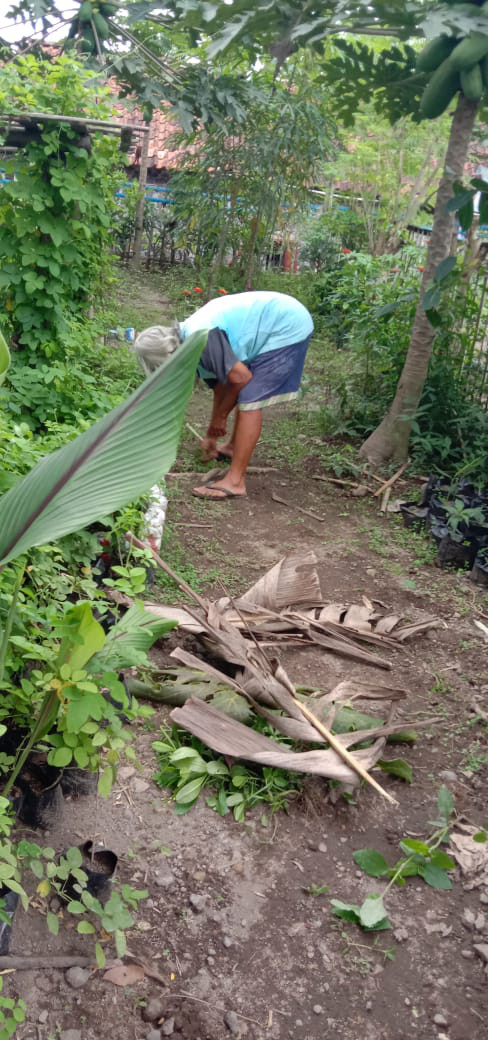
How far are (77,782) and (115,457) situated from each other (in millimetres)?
1428

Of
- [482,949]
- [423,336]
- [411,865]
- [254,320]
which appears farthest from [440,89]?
[482,949]

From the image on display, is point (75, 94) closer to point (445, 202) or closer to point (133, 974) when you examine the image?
point (445, 202)

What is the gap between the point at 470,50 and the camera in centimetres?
452

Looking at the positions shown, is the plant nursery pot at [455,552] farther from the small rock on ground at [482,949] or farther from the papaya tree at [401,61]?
the small rock on ground at [482,949]

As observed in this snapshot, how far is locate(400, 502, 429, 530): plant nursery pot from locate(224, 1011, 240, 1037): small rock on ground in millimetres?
3470

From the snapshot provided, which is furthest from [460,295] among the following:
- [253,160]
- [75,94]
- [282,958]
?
[282,958]

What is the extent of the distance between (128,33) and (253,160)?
3.09m

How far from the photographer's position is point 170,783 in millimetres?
2693

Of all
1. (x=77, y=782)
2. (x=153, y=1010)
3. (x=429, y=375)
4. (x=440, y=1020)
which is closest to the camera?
(x=153, y=1010)

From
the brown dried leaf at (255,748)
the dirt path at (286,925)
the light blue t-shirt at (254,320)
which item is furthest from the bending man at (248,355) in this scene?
the brown dried leaf at (255,748)

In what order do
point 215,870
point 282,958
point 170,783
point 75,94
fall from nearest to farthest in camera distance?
point 282,958, point 215,870, point 170,783, point 75,94

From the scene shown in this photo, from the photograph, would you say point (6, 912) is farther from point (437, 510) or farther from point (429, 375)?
point (429, 375)

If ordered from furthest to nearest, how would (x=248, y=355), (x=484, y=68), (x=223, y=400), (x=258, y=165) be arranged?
(x=258, y=165) → (x=223, y=400) → (x=248, y=355) → (x=484, y=68)

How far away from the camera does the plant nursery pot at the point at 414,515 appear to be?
5.06m
